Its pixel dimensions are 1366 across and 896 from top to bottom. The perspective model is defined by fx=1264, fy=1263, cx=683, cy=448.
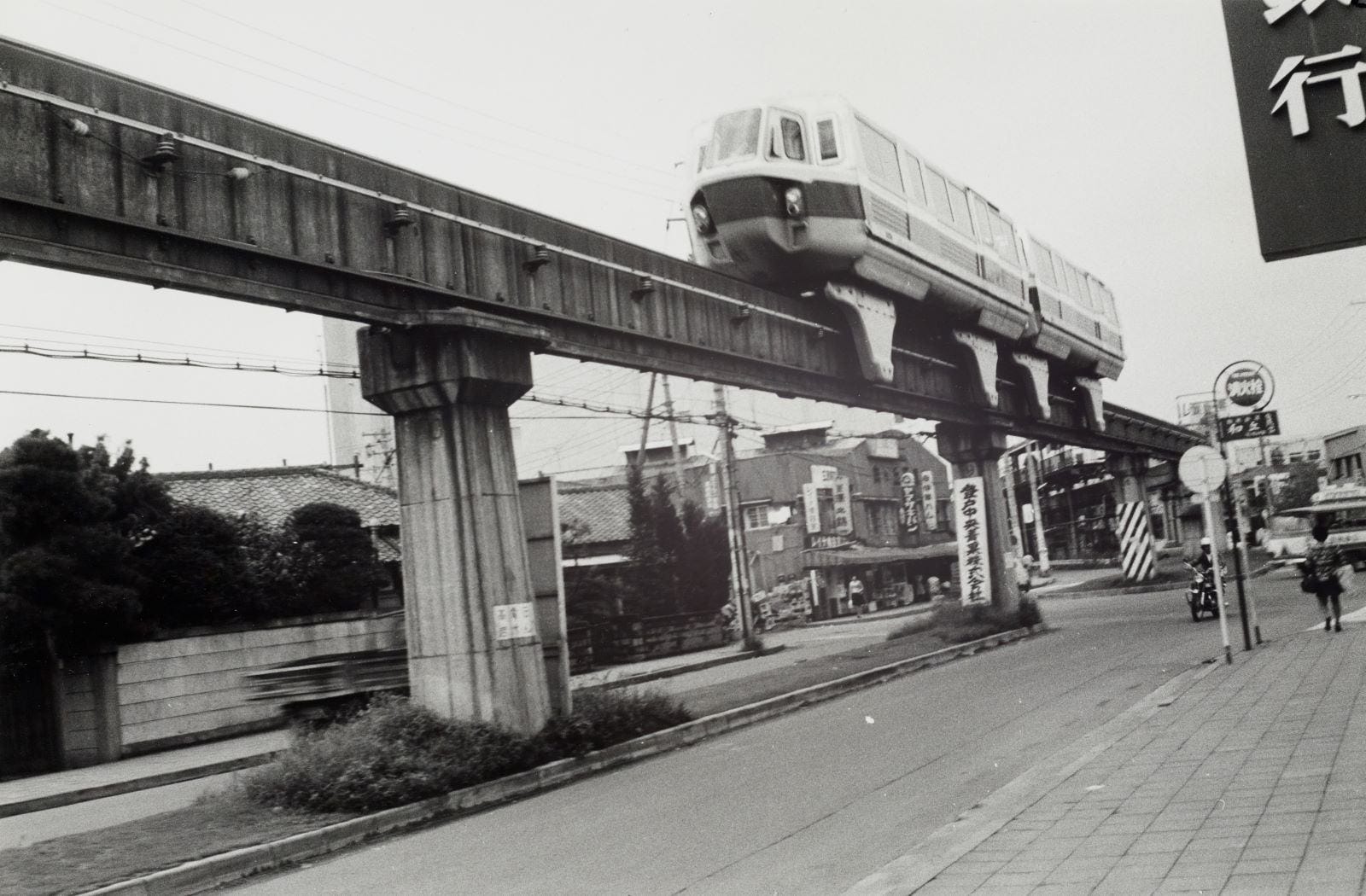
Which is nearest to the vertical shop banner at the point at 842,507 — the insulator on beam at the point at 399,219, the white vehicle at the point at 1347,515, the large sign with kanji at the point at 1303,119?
the white vehicle at the point at 1347,515

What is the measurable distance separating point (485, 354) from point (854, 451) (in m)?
54.4

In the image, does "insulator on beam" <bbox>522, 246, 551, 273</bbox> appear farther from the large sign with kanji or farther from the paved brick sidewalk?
the large sign with kanji

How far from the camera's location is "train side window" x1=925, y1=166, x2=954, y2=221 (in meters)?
25.2

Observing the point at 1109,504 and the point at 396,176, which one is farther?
the point at 1109,504

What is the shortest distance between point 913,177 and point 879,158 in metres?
1.99

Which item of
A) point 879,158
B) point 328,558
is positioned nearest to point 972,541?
point 879,158

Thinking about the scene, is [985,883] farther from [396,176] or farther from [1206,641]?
[1206,641]

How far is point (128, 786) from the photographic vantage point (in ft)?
58.0

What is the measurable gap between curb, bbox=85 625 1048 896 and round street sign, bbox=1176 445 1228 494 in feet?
21.3

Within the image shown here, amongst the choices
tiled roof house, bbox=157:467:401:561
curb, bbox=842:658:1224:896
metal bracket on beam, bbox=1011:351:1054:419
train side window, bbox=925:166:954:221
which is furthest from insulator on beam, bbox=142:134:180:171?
metal bracket on beam, bbox=1011:351:1054:419

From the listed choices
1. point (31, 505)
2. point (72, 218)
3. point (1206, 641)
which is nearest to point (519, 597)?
point (72, 218)

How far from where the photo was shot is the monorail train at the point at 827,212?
20312 mm

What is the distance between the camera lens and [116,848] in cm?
1034

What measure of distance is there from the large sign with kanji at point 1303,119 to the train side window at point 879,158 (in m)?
15.8
